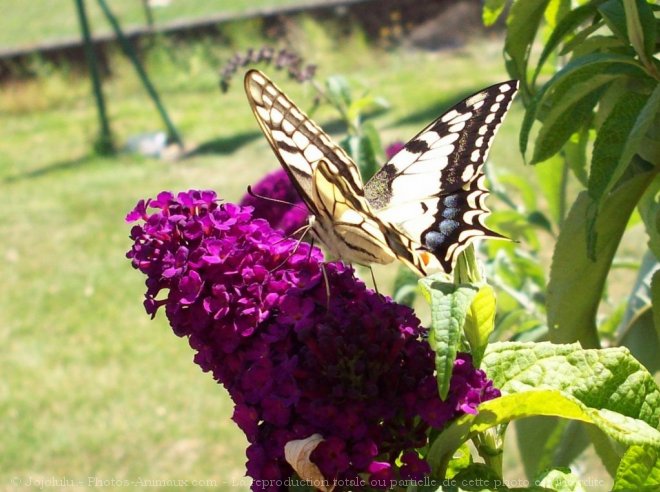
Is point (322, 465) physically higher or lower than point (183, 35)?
higher

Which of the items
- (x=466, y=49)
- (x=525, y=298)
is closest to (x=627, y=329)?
(x=525, y=298)

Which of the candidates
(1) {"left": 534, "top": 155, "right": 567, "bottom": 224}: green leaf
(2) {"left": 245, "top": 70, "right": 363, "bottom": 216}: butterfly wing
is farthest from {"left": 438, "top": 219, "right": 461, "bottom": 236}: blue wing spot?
(1) {"left": 534, "top": 155, "right": 567, "bottom": 224}: green leaf

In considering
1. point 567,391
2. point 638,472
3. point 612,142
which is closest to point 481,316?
point 567,391

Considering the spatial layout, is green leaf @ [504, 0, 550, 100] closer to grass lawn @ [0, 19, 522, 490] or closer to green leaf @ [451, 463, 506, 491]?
green leaf @ [451, 463, 506, 491]

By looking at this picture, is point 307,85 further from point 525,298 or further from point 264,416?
point 264,416

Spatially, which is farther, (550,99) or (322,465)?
(550,99)

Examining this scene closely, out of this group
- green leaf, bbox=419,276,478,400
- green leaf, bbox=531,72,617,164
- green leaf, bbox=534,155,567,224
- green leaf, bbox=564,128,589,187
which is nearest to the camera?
green leaf, bbox=419,276,478,400
